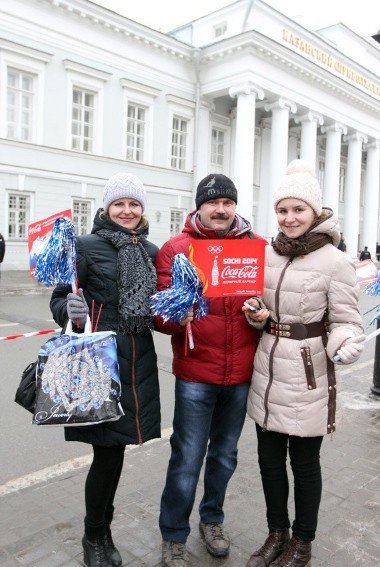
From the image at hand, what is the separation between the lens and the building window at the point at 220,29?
26.9 metres

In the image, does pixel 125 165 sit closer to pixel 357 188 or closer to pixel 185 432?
pixel 357 188

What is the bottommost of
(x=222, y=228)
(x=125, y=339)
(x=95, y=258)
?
(x=125, y=339)

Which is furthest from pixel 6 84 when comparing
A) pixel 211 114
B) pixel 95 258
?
pixel 95 258

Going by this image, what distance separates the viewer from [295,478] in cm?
261

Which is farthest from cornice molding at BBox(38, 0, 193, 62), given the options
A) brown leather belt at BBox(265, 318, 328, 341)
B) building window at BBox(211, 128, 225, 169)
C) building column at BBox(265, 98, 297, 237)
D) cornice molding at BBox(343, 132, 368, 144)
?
brown leather belt at BBox(265, 318, 328, 341)

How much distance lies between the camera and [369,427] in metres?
4.79

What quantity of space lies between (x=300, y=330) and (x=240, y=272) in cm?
43

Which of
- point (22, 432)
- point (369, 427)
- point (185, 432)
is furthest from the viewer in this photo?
point (369, 427)

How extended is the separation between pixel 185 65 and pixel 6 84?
9.77 m

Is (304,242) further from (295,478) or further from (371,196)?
(371,196)

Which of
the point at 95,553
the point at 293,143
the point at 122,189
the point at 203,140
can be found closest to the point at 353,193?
the point at 293,143

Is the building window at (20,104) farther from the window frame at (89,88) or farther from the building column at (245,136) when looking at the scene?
the building column at (245,136)

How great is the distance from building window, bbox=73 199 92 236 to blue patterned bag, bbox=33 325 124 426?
66.2 ft

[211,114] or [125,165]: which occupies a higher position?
[211,114]
